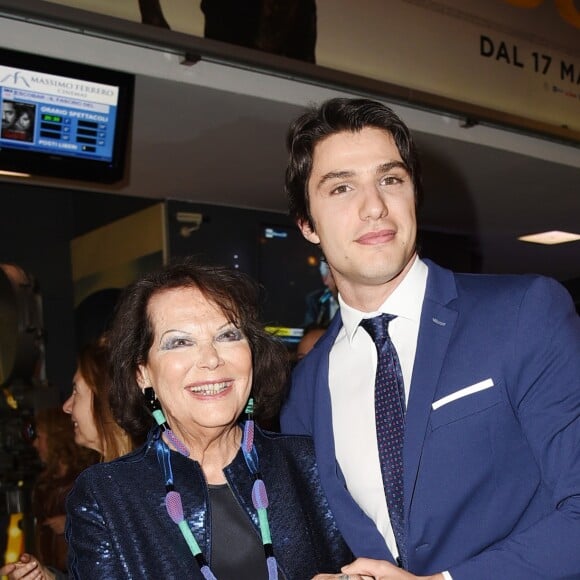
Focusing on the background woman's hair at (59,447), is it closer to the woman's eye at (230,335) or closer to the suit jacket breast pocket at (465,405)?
the woman's eye at (230,335)

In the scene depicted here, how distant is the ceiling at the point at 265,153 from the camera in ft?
12.9

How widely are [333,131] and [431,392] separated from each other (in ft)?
2.31

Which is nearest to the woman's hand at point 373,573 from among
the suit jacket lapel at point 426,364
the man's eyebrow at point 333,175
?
the suit jacket lapel at point 426,364

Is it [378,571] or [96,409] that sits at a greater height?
[96,409]

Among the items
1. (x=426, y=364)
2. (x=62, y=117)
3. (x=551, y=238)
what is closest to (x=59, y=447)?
(x=62, y=117)

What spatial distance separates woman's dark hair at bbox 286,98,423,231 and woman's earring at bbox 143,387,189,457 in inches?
23.1

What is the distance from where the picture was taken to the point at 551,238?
768 centimetres

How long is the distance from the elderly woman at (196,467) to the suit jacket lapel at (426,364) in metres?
0.32

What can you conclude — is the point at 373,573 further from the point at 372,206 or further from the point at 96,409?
the point at 96,409

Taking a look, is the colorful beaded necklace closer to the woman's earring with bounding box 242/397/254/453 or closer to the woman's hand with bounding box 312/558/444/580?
the woman's earring with bounding box 242/397/254/453

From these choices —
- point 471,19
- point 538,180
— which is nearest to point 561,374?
point 471,19

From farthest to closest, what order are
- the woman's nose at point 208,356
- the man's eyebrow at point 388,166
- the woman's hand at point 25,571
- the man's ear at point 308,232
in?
the woman's hand at point 25,571, the man's ear at point 308,232, the man's eyebrow at point 388,166, the woman's nose at point 208,356

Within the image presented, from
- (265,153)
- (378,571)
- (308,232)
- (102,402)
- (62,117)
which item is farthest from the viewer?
(265,153)

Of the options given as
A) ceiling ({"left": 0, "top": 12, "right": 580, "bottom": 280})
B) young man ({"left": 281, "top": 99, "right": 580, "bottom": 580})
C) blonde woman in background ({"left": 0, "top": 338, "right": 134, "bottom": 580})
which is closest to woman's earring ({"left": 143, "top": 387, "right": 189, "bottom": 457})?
young man ({"left": 281, "top": 99, "right": 580, "bottom": 580})
